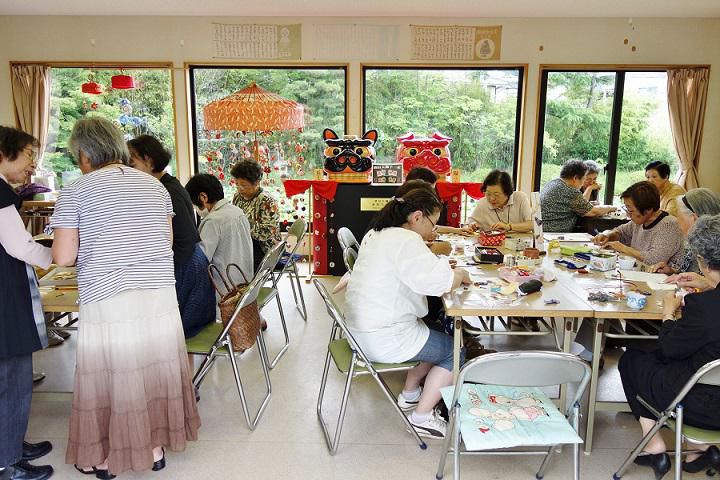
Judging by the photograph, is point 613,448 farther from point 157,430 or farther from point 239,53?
point 239,53

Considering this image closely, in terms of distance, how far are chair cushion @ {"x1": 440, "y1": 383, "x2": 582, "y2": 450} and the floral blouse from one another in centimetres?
210

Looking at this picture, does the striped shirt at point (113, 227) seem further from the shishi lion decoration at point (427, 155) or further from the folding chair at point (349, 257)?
the shishi lion decoration at point (427, 155)

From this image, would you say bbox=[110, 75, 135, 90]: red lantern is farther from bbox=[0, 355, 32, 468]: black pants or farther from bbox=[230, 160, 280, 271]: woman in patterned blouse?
bbox=[0, 355, 32, 468]: black pants

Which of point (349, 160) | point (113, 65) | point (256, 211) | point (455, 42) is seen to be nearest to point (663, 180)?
point (455, 42)

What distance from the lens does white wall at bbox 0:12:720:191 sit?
577cm

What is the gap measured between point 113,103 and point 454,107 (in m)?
3.78

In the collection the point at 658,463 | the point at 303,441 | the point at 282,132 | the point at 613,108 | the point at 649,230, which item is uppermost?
the point at 613,108

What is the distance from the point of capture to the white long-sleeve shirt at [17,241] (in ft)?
6.70

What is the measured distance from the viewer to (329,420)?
2.76m

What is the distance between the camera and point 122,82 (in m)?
5.71

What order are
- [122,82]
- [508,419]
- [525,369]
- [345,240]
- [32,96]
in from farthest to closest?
1. [32,96]
2. [122,82]
3. [345,240]
4. [508,419]
5. [525,369]

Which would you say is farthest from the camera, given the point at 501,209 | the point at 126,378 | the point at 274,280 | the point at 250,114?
the point at 250,114

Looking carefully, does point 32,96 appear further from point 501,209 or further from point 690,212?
point 690,212

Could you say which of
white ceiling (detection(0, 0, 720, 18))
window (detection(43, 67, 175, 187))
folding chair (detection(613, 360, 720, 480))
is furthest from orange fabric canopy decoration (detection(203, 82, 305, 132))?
folding chair (detection(613, 360, 720, 480))
